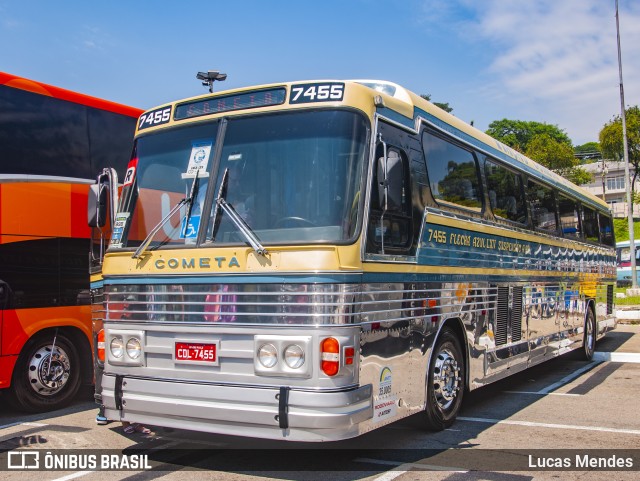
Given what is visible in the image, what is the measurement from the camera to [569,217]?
471 inches

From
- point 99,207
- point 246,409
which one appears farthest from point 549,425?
point 99,207

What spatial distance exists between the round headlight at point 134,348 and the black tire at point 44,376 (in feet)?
9.46

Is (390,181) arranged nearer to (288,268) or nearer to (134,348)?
(288,268)

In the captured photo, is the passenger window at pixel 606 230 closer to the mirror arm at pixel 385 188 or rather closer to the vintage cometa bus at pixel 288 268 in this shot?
the vintage cometa bus at pixel 288 268

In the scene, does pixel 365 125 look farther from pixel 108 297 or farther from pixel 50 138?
pixel 50 138

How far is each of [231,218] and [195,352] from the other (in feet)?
3.61

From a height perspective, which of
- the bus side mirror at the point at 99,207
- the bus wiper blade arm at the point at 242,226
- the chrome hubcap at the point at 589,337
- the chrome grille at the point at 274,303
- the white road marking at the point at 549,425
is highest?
the bus side mirror at the point at 99,207

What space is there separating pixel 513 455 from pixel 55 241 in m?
5.83

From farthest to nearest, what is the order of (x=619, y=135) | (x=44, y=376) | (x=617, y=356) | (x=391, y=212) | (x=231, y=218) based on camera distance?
(x=619, y=135) < (x=617, y=356) < (x=44, y=376) < (x=391, y=212) < (x=231, y=218)

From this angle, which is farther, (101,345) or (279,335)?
(101,345)

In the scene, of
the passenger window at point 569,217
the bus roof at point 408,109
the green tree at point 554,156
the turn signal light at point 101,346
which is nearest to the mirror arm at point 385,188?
the bus roof at point 408,109

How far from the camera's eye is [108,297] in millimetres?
6004

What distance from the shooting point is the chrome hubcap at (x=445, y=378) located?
21.6ft

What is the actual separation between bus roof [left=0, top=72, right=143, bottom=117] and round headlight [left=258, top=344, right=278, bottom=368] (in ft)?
16.8
